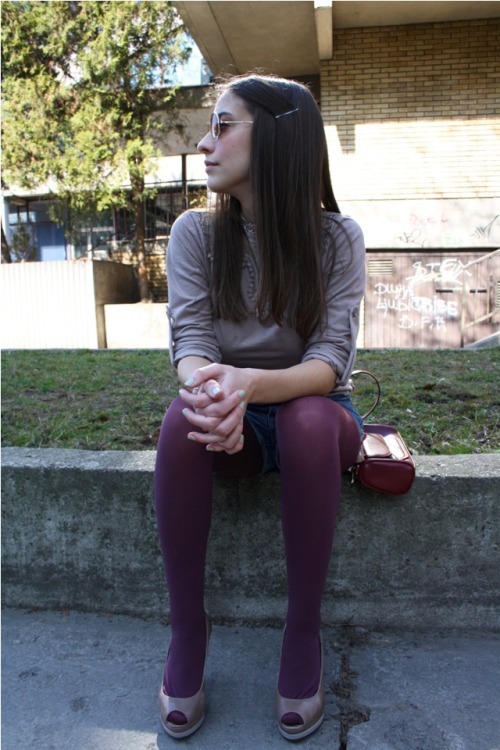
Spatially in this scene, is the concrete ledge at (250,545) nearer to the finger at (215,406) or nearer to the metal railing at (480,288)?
the finger at (215,406)

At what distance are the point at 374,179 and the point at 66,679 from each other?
37.7 ft

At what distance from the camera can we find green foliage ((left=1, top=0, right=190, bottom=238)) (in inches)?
522

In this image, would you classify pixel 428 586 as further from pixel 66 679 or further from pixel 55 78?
pixel 55 78

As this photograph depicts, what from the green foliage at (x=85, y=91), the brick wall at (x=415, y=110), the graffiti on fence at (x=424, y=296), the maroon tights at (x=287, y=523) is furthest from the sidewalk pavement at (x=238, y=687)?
the green foliage at (x=85, y=91)

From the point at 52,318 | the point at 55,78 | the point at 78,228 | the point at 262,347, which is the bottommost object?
the point at 52,318

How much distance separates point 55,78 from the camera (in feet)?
46.4

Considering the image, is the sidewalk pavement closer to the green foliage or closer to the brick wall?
the brick wall

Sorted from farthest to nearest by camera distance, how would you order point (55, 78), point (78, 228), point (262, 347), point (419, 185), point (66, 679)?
1. point (78, 228)
2. point (55, 78)
3. point (419, 185)
4. point (262, 347)
5. point (66, 679)

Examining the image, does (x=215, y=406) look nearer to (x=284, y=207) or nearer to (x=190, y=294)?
(x=190, y=294)

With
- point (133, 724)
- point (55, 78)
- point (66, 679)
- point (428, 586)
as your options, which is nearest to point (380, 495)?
point (428, 586)

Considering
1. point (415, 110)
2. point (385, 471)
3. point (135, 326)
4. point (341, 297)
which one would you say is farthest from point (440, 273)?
point (385, 471)

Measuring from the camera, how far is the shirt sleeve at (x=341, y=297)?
1805 millimetres

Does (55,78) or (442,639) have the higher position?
(55,78)

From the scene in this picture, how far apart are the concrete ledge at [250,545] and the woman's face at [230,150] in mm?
908
